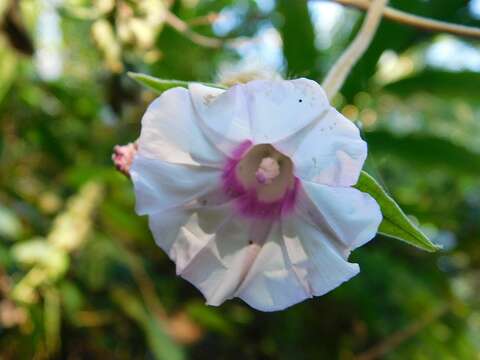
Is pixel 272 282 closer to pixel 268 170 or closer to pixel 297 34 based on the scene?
pixel 268 170

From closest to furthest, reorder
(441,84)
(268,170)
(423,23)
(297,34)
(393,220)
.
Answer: (393,220) → (268,170) → (423,23) → (297,34) → (441,84)

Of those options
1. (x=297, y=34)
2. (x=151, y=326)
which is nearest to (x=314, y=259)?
(x=297, y=34)

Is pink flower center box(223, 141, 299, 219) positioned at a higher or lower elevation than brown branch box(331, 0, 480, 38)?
lower

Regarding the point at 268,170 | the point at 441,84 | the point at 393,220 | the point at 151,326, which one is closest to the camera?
the point at 393,220

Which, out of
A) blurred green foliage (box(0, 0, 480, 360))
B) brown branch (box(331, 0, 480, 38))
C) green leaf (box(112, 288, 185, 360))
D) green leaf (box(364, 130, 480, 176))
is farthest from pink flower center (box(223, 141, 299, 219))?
green leaf (box(112, 288, 185, 360))

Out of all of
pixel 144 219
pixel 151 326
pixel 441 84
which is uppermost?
pixel 441 84

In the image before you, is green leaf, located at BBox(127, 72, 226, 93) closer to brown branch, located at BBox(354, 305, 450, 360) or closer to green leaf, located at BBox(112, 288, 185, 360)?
green leaf, located at BBox(112, 288, 185, 360)
